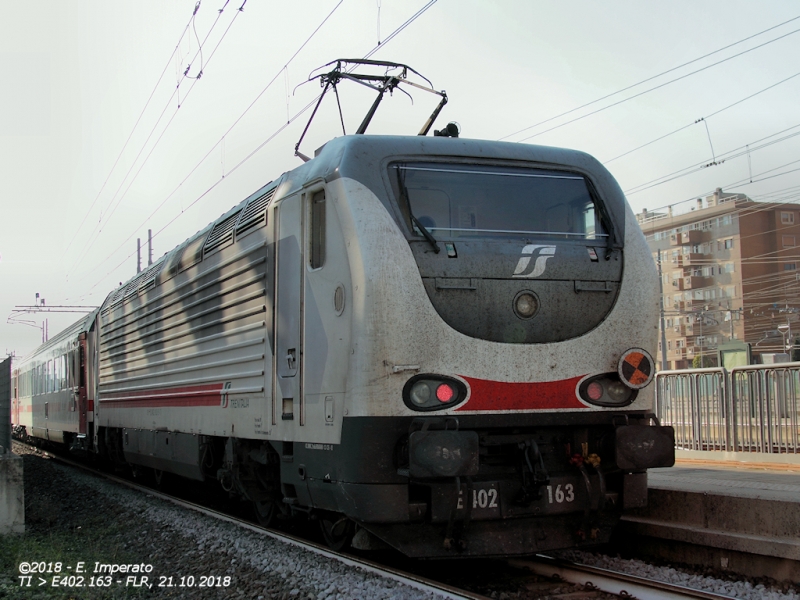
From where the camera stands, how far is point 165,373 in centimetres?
1050

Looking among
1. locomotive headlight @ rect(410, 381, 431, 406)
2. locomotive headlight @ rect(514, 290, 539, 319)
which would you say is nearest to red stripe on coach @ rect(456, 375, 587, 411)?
locomotive headlight @ rect(410, 381, 431, 406)

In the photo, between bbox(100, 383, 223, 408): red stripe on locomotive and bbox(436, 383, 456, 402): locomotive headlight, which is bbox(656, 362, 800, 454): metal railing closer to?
bbox(436, 383, 456, 402): locomotive headlight

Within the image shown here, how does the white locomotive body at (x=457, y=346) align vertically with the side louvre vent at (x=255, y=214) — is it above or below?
below

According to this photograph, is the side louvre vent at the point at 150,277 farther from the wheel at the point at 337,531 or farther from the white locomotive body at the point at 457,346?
the wheel at the point at 337,531

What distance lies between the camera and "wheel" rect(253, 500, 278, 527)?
8078mm

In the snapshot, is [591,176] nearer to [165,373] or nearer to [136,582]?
[136,582]

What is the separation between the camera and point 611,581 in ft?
18.0

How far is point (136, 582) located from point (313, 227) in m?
2.96

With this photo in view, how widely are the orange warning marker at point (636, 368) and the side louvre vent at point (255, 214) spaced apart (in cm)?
324

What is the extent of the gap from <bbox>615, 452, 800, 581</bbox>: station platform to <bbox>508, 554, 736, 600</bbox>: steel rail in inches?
35.8

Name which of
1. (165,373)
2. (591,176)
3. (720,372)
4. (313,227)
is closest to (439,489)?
(313,227)

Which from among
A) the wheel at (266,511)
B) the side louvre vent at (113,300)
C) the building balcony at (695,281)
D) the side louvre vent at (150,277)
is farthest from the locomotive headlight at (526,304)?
the building balcony at (695,281)

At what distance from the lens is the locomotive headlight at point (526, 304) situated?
591 centimetres

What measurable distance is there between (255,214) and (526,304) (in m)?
2.93
